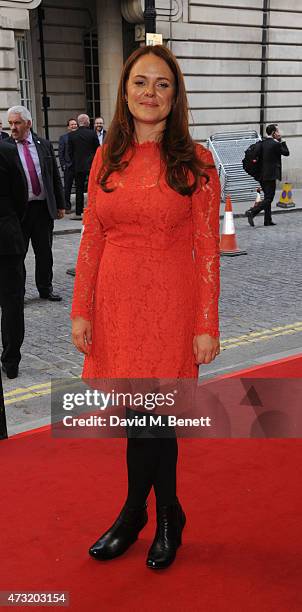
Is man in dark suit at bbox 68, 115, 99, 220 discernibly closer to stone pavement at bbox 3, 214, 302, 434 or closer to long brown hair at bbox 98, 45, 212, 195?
stone pavement at bbox 3, 214, 302, 434

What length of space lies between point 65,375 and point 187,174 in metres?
2.91

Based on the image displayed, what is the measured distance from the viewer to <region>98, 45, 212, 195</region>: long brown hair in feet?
7.85

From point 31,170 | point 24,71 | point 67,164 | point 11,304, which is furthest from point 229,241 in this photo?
point 24,71

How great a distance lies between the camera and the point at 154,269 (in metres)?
2.42

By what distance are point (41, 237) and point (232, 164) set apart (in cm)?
1142

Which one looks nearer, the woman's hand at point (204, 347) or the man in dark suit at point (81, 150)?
the woman's hand at point (204, 347)

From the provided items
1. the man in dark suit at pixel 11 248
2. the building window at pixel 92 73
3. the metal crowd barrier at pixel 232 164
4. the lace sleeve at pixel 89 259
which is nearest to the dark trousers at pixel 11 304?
the man in dark suit at pixel 11 248

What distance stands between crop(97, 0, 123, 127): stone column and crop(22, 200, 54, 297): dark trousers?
1069 cm

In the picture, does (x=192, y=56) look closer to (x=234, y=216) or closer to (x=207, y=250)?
(x=234, y=216)

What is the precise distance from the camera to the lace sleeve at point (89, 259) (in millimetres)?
2568

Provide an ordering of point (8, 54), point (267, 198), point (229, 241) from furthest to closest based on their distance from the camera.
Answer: point (8, 54)
point (267, 198)
point (229, 241)

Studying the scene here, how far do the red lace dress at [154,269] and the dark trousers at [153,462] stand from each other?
0.26 metres

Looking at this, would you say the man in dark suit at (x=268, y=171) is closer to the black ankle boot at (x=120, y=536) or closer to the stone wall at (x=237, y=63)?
the stone wall at (x=237, y=63)

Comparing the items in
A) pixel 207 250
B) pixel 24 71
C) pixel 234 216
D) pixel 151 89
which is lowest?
pixel 234 216
